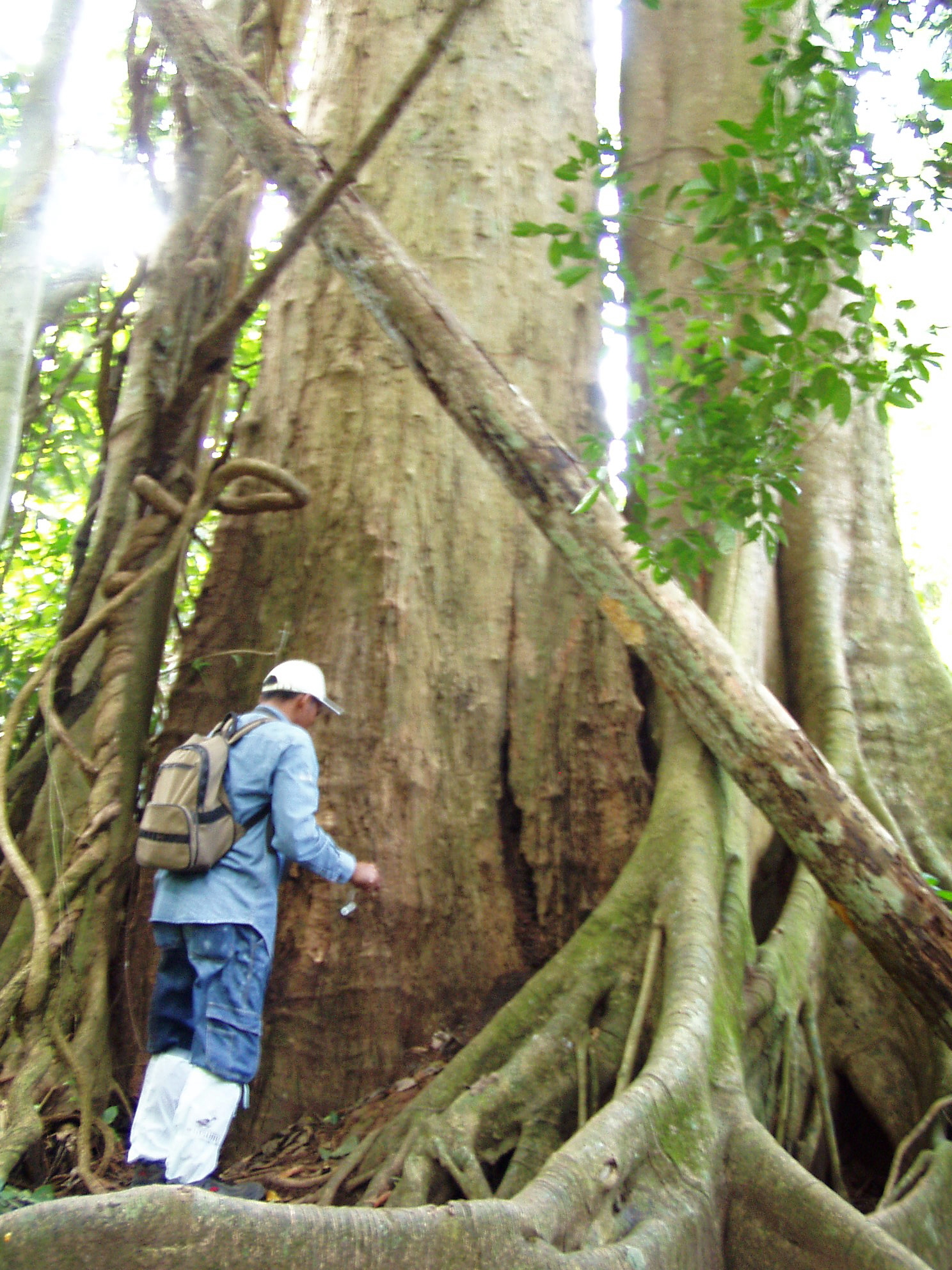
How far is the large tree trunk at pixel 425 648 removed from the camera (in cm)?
338

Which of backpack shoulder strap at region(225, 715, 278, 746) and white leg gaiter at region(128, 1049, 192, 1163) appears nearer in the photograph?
white leg gaiter at region(128, 1049, 192, 1163)

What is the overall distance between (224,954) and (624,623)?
1519mm

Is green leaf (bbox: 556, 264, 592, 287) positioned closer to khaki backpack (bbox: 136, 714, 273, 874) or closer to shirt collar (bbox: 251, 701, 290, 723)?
shirt collar (bbox: 251, 701, 290, 723)

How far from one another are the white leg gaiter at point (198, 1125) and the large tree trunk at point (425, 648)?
517 mm

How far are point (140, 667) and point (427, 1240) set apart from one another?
97.7 inches

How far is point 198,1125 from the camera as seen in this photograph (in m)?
2.73

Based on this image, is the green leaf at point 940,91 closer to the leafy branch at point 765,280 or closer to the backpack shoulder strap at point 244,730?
the leafy branch at point 765,280

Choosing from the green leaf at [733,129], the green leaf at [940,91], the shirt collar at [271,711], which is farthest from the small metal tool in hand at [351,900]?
the green leaf at [940,91]

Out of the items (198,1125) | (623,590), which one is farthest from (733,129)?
(198,1125)

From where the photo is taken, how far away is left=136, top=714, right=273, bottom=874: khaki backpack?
9.06ft

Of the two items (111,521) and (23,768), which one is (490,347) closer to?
(111,521)

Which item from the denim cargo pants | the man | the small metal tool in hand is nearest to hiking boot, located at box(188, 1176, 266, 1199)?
the man

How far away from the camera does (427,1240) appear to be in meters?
1.77

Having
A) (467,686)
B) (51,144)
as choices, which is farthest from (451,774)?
(51,144)
